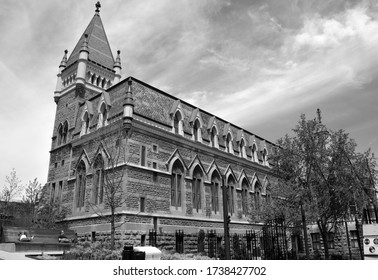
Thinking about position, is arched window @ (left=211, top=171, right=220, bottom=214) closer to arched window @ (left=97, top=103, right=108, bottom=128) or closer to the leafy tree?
the leafy tree

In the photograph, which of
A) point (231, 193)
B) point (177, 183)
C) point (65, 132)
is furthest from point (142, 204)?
point (231, 193)

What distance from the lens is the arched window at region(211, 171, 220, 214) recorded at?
29.5 meters

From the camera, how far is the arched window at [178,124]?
27766 millimetres

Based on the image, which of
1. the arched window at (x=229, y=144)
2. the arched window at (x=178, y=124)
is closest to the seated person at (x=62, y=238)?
the arched window at (x=178, y=124)

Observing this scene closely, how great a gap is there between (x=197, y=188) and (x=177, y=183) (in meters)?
2.87

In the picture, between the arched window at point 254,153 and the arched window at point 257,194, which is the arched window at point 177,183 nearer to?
the arched window at point 257,194

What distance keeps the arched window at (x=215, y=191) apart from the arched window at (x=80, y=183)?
38.1 ft

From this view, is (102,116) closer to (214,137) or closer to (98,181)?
(98,181)

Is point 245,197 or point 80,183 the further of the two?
point 245,197

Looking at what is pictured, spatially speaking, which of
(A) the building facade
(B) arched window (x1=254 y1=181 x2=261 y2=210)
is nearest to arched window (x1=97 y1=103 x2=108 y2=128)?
(A) the building facade

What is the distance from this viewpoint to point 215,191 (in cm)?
→ 3023

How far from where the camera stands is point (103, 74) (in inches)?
1257

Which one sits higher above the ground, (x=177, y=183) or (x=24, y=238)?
(x=177, y=183)
